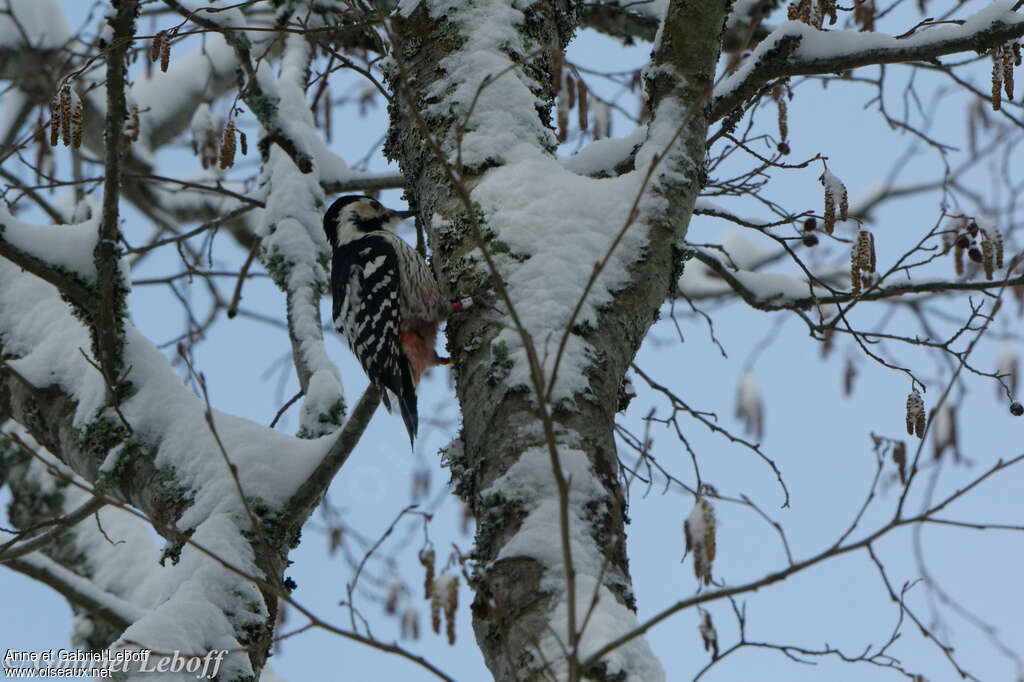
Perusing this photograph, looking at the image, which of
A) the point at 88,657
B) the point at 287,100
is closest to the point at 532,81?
the point at 287,100

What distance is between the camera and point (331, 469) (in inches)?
117

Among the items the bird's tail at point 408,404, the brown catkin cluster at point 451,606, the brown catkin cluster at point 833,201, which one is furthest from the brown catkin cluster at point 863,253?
the bird's tail at point 408,404

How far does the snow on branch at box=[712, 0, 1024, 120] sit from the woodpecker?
4.76 feet

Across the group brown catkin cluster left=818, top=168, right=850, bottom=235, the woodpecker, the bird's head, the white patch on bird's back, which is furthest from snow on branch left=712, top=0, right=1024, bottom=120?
the bird's head

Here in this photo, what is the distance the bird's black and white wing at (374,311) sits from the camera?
13.9 ft

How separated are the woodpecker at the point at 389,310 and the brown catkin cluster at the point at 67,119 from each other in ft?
4.24

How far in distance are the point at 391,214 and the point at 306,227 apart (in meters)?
1.18

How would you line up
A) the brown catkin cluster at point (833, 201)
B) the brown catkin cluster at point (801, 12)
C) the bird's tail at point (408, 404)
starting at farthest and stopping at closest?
the bird's tail at point (408, 404) < the brown catkin cluster at point (801, 12) < the brown catkin cluster at point (833, 201)

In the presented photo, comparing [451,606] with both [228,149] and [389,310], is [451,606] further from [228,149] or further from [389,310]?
[389,310]

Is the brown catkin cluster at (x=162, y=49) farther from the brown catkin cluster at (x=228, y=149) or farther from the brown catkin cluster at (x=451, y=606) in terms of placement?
the brown catkin cluster at (x=451, y=606)

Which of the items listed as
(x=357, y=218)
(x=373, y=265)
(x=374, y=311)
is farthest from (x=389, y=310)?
(x=357, y=218)

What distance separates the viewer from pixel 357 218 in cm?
521

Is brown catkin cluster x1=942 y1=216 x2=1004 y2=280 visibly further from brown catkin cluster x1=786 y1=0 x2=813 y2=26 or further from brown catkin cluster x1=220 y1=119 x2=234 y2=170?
brown catkin cluster x1=220 y1=119 x2=234 y2=170

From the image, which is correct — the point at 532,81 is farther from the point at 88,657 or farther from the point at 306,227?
the point at 88,657
